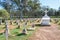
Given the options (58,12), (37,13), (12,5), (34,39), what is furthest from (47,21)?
(58,12)

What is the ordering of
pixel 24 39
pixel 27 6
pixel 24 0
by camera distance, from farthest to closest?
1. pixel 27 6
2. pixel 24 0
3. pixel 24 39

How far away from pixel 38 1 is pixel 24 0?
9684mm

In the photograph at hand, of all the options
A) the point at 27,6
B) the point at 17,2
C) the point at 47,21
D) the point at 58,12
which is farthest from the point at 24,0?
the point at 58,12

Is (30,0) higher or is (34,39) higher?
(30,0)

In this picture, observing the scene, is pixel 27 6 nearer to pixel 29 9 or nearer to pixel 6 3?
pixel 29 9

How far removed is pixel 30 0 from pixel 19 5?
4.20 m

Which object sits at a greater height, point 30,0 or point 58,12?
point 30,0

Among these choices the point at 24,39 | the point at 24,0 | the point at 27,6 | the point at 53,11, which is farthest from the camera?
the point at 53,11

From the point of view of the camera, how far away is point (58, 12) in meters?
87.3

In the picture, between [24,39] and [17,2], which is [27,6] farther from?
[24,39]

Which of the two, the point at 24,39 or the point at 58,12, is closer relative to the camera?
the point at 24,39

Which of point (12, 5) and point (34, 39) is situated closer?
point (34, 39)

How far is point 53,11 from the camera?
9325 centimetres

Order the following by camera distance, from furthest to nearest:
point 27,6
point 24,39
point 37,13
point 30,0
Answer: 1. point 37,13
2. point 27,6
3. point 30,0
4. point 24,39
